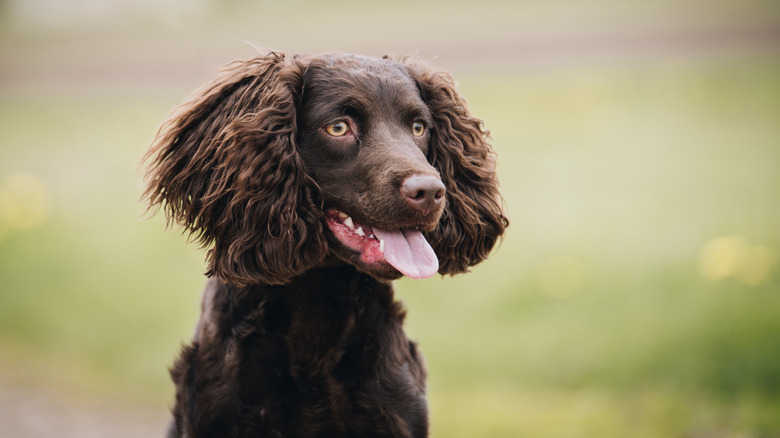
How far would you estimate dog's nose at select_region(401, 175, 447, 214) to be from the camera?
2.40m

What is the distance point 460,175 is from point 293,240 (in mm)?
902

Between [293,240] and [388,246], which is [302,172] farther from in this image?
[388,246]

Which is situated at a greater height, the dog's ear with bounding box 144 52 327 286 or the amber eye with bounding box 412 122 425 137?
the amber eye with bounding box 412 122 425 137

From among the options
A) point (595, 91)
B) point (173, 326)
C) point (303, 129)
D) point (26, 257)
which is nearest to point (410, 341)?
point (303, 129)

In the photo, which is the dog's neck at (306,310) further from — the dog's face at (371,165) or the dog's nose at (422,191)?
the dog's nose at (422,191)

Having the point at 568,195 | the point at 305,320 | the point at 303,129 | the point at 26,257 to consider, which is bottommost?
the point at 305,320

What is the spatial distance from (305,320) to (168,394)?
3039 millimetres

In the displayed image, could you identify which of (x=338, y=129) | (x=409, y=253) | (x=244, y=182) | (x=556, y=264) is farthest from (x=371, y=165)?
(x=556, y=264)

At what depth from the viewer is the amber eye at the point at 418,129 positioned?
290 centimetres

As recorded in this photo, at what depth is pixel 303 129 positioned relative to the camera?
107 inches

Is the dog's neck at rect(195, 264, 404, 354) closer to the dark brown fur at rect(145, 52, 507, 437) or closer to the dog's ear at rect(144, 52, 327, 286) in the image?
the dark brown fur at rect(145, 52, 507, 437)

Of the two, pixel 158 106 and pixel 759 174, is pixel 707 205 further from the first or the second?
pixel 158 106

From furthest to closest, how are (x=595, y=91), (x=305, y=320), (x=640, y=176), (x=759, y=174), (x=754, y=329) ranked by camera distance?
(x=595, y=91)
(x=640, y=176)
(x=759, y=174)
(x=754, y=329)
(x=305, y=320)

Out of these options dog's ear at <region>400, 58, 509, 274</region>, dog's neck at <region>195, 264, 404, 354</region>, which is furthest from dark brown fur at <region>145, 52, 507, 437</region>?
dog's ear at <region>400, 58, 509, 274</region>
